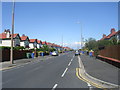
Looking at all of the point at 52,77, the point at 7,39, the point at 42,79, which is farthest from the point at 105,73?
the point at 7,39

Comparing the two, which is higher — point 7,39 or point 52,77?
point 7,39

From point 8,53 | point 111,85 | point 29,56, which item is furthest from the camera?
point 29,56

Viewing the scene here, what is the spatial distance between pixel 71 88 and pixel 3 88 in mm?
3236

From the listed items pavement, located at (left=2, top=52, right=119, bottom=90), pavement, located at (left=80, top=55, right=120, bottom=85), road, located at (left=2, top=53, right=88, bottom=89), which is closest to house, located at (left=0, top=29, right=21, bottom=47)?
pavement, located at (left=2, top=52, right=119, bottom=90)

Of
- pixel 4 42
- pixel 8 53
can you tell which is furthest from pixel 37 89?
pixel 4 42

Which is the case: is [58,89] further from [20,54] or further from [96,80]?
[20,54]

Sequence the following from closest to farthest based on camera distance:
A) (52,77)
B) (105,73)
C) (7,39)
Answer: (52,77), (105,73), (7,39)

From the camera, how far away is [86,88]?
793 cm

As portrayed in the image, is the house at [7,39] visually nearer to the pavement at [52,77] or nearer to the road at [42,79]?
the pavement at [52,77]

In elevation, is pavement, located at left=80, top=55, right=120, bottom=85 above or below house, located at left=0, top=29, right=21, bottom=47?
below

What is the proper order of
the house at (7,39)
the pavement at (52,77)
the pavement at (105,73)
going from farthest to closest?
the house at (7,39)
the pavement at (105,73)
the pavement at (52,77)

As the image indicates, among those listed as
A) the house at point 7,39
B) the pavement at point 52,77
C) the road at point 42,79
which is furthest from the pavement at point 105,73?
the house at point 7,39

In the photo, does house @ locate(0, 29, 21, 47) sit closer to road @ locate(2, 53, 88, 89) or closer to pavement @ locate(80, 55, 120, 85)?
pavement @ locate(80, 55, 120, 85)

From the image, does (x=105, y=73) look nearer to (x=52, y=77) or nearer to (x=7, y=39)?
(x=52, y=77)
